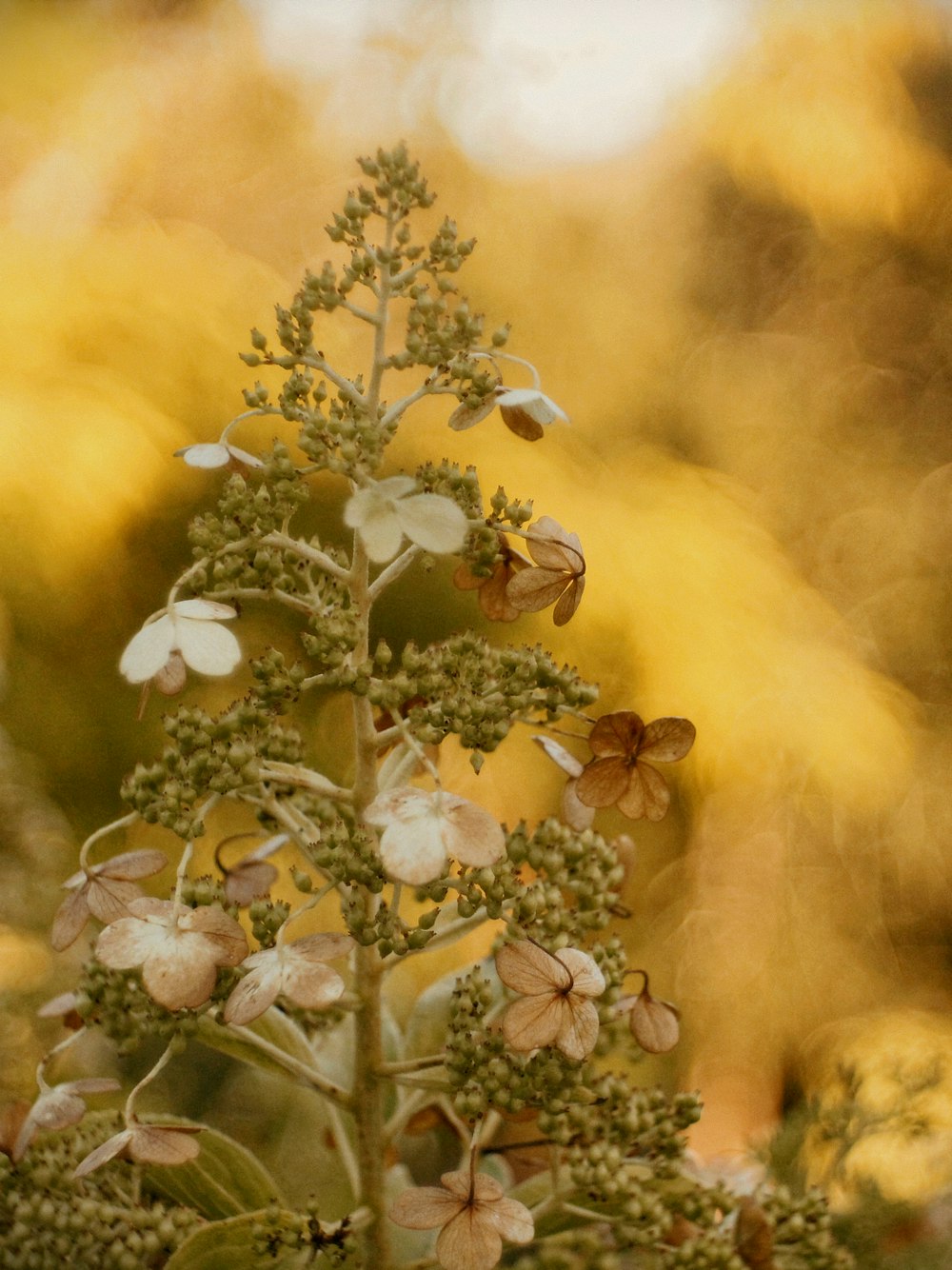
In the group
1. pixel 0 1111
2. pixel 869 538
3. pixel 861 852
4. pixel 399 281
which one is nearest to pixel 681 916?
pixel 861 852

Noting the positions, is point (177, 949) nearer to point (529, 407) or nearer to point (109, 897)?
point (109, 897)

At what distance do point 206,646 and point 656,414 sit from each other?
2.26 metres

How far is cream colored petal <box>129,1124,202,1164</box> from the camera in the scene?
407mm

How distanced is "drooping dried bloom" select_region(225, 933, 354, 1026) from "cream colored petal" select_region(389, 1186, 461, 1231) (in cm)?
10

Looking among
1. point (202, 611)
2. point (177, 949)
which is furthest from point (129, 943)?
point (202, 611)

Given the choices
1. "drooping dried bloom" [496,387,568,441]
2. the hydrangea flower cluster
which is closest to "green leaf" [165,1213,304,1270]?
the hydrangea flower cluster

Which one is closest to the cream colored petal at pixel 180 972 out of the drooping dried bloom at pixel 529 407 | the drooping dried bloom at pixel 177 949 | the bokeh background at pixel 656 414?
the drooping dried bloom at pixel 177 949

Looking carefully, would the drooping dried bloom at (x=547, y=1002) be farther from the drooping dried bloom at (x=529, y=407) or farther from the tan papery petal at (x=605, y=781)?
the drooping dried bloom at (x=529, y=407)

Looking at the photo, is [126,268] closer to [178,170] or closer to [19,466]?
[19,466]

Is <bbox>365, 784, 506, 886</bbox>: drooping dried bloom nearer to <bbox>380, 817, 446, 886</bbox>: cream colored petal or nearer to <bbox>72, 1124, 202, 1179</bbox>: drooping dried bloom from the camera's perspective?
<bbox>380, 817, 446, 886</bbox>: cream colored petal

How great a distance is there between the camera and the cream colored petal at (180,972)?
37 cm

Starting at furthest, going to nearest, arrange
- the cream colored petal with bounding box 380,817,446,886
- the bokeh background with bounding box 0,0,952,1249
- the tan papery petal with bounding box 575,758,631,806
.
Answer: the bokeh background with bounding box 0,0,952,1249 → the tan papery petal with bounding box 575,758,631,806 → the cream colored petal with bounding box 380,817,446,886

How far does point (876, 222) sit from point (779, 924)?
1752 millimetres

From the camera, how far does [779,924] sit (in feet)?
8.43
